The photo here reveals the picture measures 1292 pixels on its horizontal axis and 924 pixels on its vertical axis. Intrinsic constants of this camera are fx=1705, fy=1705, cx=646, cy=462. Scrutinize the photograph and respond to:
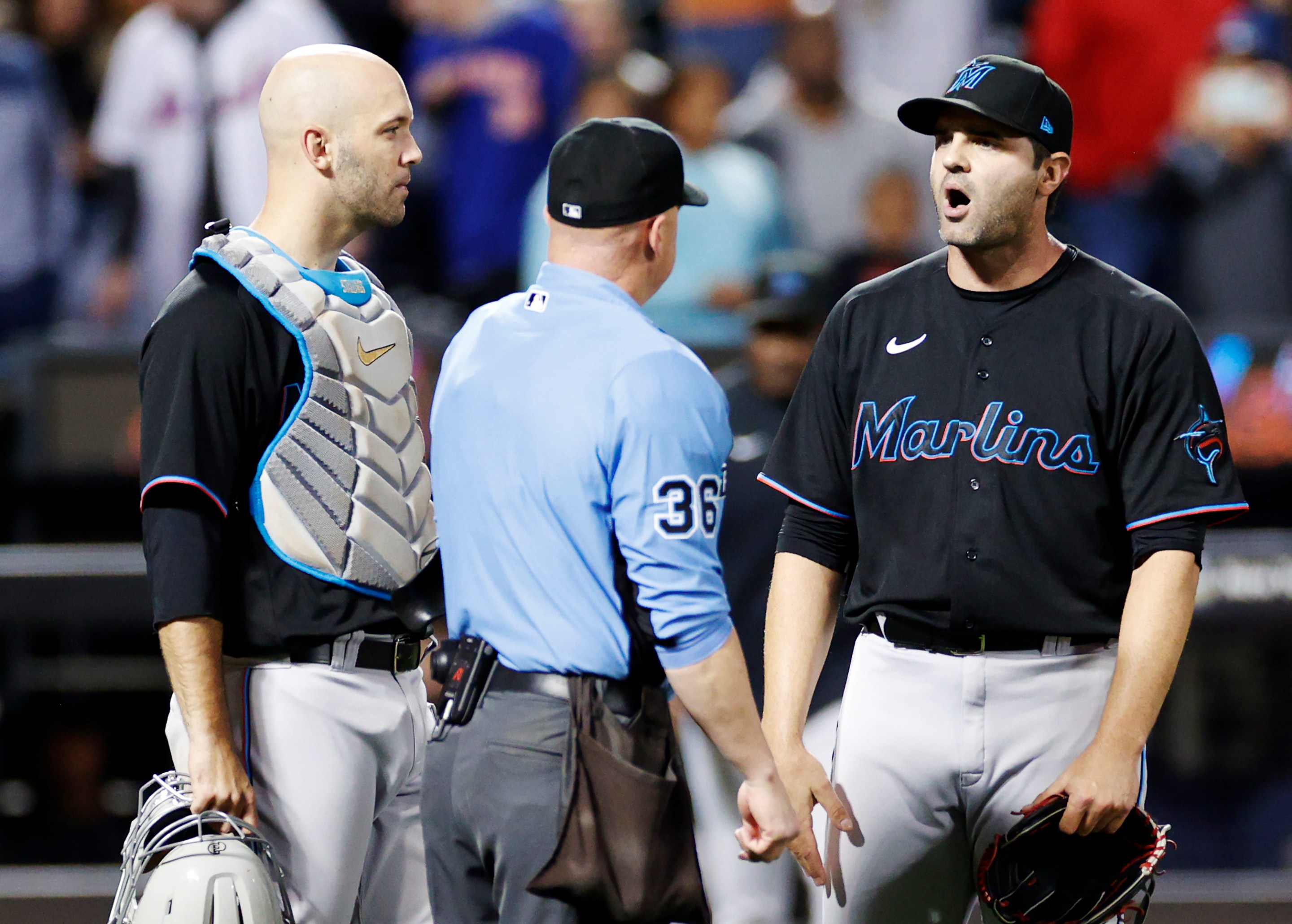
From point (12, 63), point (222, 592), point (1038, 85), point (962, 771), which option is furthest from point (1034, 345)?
point (12, 63)

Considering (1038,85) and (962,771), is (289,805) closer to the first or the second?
(962,771)

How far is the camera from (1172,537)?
8.70 feet

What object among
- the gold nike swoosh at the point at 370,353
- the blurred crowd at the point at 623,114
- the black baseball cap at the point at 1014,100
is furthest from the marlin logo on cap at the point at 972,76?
the blurred crowd at the point at 623,114

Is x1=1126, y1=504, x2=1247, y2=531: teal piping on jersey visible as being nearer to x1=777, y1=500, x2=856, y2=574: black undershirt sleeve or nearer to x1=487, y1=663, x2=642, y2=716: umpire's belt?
x1=777, y1=500, x2=856, y2=574: black undershirt sleeve

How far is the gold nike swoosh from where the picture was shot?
113 inches

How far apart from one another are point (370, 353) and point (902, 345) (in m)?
0.90

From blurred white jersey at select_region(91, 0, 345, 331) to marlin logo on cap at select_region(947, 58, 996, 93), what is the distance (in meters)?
4.79

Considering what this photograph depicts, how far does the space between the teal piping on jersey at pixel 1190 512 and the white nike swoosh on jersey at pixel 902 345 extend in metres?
0.46

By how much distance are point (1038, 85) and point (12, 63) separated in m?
5.67

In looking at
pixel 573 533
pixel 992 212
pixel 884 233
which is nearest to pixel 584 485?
pixel 573 533

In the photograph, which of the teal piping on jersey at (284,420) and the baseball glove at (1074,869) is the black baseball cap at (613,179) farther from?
the baseball glove at (1074,869)

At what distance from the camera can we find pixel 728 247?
6660mm

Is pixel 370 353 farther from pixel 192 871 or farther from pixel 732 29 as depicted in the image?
pixel 732 29

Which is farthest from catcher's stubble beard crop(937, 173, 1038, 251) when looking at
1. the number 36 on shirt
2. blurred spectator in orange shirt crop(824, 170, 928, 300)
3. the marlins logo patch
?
blurred spectator in orange shirt crop(824, 170, 928, 300)
